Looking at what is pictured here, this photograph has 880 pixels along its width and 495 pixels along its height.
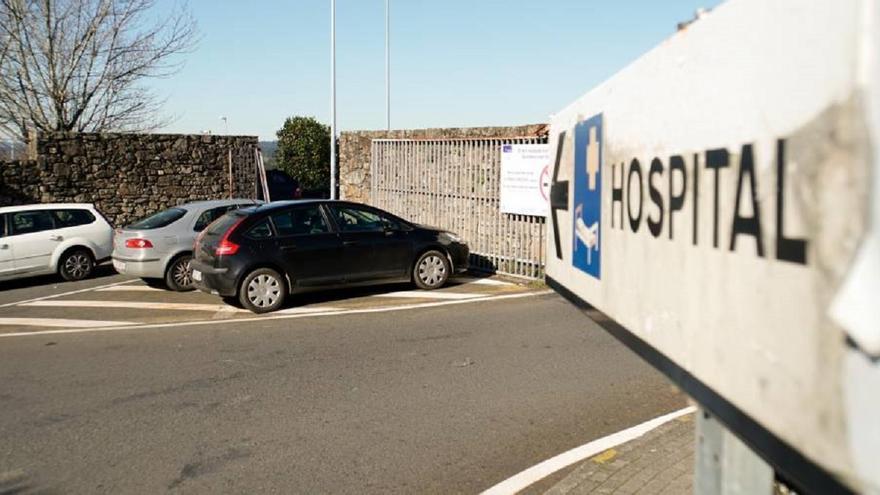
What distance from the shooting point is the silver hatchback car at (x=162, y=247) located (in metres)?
12.9

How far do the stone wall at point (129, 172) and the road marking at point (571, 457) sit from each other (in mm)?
→ 18844

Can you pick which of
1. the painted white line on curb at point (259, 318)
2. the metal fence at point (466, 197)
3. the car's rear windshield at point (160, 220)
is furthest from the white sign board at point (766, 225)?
the car's rear windshield at point (160, 220)

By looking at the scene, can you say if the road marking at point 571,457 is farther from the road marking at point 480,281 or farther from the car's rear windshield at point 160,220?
the car's rear windshield at point 160,220

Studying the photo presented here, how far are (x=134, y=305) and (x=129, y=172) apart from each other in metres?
11.0

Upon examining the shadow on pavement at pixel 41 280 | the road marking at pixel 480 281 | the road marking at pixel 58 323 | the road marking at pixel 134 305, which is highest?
the road marking at pixel 480 281

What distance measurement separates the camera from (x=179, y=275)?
43.3ft

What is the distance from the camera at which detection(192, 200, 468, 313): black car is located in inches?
429

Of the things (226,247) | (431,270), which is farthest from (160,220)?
(431,270)

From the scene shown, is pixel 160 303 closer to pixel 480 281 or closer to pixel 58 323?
pixel 58 323

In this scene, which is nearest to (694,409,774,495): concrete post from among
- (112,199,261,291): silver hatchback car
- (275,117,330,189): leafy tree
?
(112,199,261,291): silver hatchback car

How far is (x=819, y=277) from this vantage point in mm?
1315

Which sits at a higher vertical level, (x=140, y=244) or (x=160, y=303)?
(x=140, y=244)

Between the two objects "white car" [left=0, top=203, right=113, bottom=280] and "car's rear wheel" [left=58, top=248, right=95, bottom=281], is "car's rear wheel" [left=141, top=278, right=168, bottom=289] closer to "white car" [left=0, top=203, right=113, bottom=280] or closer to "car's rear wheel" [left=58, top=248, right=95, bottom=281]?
"car's rear wheel" [left=58, top=248, right=95, bottom=281]

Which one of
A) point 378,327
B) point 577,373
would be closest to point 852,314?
point 577,373
